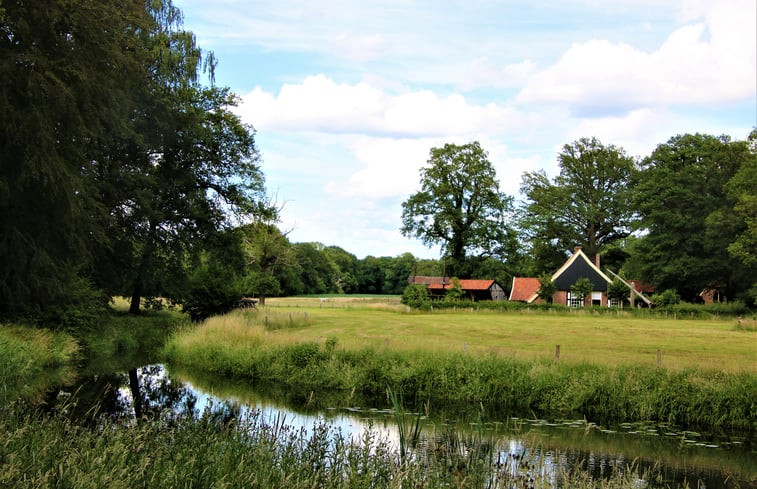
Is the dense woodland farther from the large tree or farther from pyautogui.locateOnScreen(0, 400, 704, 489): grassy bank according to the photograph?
pyautogui.locateOnScreen(0, 400, 704, 489): grassy bank

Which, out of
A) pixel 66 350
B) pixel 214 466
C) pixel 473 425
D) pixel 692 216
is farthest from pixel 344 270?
pixel 214 466

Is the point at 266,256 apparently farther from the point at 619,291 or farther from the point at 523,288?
the point at 619,291

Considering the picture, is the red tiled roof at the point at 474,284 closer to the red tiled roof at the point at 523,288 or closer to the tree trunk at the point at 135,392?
the red tiled roof at the point at 523,288

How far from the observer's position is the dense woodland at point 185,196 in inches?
790

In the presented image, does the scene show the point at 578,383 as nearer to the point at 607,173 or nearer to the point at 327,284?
the point at 607,173

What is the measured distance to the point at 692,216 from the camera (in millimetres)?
57156

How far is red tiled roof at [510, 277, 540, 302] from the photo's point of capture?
2625 inches

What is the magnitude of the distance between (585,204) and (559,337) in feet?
137

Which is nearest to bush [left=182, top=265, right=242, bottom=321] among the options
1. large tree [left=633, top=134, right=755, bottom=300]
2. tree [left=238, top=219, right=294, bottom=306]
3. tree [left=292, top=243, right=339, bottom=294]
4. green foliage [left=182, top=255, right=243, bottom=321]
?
green foliage [left=182, top=255, right=243, bottom=321]

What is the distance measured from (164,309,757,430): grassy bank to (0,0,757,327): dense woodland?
24.2 ft

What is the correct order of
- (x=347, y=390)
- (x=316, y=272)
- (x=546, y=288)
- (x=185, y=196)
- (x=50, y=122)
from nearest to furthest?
(x=50, y=122) → (x=347, y=390) → (x=185, y=196) → (x=546, y=288) → (x=316, y=272)

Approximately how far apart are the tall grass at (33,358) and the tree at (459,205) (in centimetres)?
4642

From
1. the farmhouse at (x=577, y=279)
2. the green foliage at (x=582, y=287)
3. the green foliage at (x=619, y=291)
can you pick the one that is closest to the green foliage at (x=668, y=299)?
the green foliage at (x=619, y=291)

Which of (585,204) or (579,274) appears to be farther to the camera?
(585,204)
